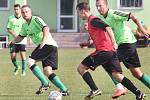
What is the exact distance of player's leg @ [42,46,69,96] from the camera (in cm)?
1050

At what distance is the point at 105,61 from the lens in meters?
9.55

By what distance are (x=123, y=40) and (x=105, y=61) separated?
0.70 meters

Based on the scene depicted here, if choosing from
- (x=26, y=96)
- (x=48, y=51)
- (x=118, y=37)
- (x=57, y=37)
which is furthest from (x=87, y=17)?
(x=57, y=37)

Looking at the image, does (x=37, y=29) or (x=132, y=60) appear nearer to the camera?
(x=132, y=60)

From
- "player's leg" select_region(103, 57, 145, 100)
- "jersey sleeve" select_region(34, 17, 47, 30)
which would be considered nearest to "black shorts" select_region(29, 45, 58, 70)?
"jersey sleeve" select_region(34, 17, 47, 30)

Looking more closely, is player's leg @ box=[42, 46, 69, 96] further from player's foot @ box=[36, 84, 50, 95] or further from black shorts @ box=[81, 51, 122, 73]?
black shorts @ box=[81, 51, 122, 73]

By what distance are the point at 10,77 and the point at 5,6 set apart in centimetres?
1918

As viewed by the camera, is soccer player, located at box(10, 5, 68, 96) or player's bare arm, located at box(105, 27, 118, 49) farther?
soccer player, located at box(10, 5, 68, 96)

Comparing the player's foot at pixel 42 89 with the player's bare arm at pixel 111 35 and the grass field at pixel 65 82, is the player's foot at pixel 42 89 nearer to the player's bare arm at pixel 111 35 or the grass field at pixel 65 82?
the grass field at pixel 65 82

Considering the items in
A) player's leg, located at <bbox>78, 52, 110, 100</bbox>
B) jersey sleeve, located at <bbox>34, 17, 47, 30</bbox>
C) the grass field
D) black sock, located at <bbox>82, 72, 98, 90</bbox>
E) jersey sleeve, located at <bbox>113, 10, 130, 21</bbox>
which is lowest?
the grass field

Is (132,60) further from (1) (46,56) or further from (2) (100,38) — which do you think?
(1) (46,56)

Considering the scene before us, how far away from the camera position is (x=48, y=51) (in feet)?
35.2

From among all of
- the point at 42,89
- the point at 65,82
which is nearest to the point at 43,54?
the point at 42,89

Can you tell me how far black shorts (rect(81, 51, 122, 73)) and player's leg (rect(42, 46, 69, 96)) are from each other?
110 cm
